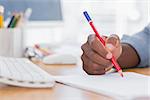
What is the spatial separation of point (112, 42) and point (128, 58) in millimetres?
192

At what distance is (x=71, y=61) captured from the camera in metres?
1.07

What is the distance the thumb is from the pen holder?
43cm

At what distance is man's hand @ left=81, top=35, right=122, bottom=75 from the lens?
28.6 inches

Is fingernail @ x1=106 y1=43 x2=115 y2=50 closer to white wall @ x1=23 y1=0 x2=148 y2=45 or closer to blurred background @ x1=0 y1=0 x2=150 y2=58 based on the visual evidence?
blurred background @ x1=0 y1=0 x2=150 y2=58

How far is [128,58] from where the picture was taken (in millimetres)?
937

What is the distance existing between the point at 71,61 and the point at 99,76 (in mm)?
354

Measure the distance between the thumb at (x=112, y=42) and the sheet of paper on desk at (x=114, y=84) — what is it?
6cm

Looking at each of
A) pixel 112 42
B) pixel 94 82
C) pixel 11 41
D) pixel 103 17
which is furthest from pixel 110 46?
pixel 103 17

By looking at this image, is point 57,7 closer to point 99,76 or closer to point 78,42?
point 78,42

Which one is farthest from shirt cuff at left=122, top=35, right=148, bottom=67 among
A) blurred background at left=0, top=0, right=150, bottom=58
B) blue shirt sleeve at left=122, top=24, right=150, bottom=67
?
blurred background at left=0, top=0, right=150, bottom=58

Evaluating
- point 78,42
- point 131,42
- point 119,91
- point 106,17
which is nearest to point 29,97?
point 119,91

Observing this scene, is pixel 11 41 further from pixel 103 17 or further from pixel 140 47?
pixel 103 17

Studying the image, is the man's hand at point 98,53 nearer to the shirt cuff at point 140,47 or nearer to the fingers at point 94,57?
the fingers at point 94,57

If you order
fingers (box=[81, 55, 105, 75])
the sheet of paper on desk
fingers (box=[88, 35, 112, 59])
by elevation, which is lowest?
the sheet of paper on desk
